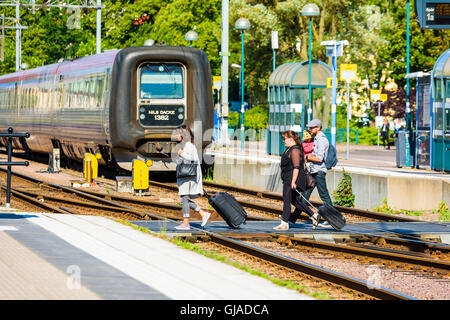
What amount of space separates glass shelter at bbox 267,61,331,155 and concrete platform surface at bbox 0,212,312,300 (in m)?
18.7

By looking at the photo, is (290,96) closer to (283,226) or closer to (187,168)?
(283,226)

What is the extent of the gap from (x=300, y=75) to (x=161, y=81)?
8045 millimetres

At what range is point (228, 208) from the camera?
1606cm

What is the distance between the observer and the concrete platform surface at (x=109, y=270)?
8984 millimetres

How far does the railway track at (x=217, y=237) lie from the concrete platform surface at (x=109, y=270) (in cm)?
100

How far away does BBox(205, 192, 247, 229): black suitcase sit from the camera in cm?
1591

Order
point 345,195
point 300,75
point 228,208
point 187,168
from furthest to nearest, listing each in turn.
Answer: point 300,75
point 345,195
point 228,208
point 187,168

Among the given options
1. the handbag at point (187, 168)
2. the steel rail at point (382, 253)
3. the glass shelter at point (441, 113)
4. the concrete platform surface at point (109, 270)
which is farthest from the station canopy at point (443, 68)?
the concrete platform surface at point (109, 270)

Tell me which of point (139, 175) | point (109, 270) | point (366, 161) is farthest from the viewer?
point (366, 161)

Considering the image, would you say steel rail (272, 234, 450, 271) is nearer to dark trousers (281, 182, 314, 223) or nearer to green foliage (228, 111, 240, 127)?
dark trousers (281, 182, 314, 223)

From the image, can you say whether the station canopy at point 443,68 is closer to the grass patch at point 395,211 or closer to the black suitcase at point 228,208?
the grass patch at point 395,211

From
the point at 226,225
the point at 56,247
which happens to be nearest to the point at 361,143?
the point at 226,225

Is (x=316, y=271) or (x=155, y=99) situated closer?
(x=316, y=271)

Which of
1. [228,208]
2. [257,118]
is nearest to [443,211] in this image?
[228,208]
